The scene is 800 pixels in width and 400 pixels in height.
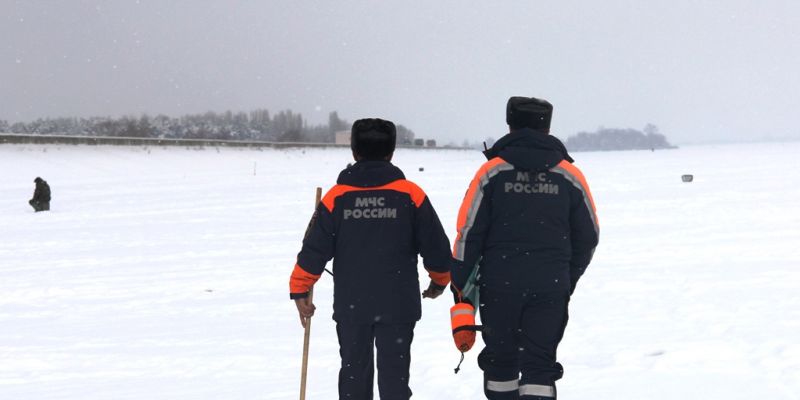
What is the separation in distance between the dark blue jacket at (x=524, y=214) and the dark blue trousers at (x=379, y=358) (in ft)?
1.57

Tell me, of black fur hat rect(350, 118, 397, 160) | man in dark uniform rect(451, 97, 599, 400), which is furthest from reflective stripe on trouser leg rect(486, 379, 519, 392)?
black fur hat rect(350, 118, 397, 160)

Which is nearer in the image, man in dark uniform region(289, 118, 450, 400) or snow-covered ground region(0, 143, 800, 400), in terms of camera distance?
man in dark uniform region(289, 118, 450, 400)

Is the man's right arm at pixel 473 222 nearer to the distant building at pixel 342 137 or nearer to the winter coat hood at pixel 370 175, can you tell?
the winter coat hood at pixel 370 175

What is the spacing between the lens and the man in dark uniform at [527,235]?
145 inches

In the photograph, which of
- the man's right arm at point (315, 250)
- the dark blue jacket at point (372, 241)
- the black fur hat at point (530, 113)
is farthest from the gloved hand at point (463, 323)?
the black fur hat at point (530, 113)

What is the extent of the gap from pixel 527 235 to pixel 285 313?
14.7 ft

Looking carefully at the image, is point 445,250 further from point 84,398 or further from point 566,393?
point 84,398

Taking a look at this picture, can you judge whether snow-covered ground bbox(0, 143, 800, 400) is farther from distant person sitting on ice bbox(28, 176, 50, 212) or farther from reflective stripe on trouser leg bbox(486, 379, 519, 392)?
distant person sitting on ice bbox(28, 176, 50, 212)

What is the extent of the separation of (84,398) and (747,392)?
16.2 ft

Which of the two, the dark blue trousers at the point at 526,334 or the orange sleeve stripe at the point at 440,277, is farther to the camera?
the orange sleeve stripe at the point at 440,277

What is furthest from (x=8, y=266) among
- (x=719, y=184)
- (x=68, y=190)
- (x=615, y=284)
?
(x=719, y=184)

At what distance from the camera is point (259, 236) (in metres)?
13.6

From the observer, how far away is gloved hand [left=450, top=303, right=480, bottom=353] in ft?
12.5

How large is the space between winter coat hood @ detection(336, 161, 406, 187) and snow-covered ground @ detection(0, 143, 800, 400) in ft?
6.40
